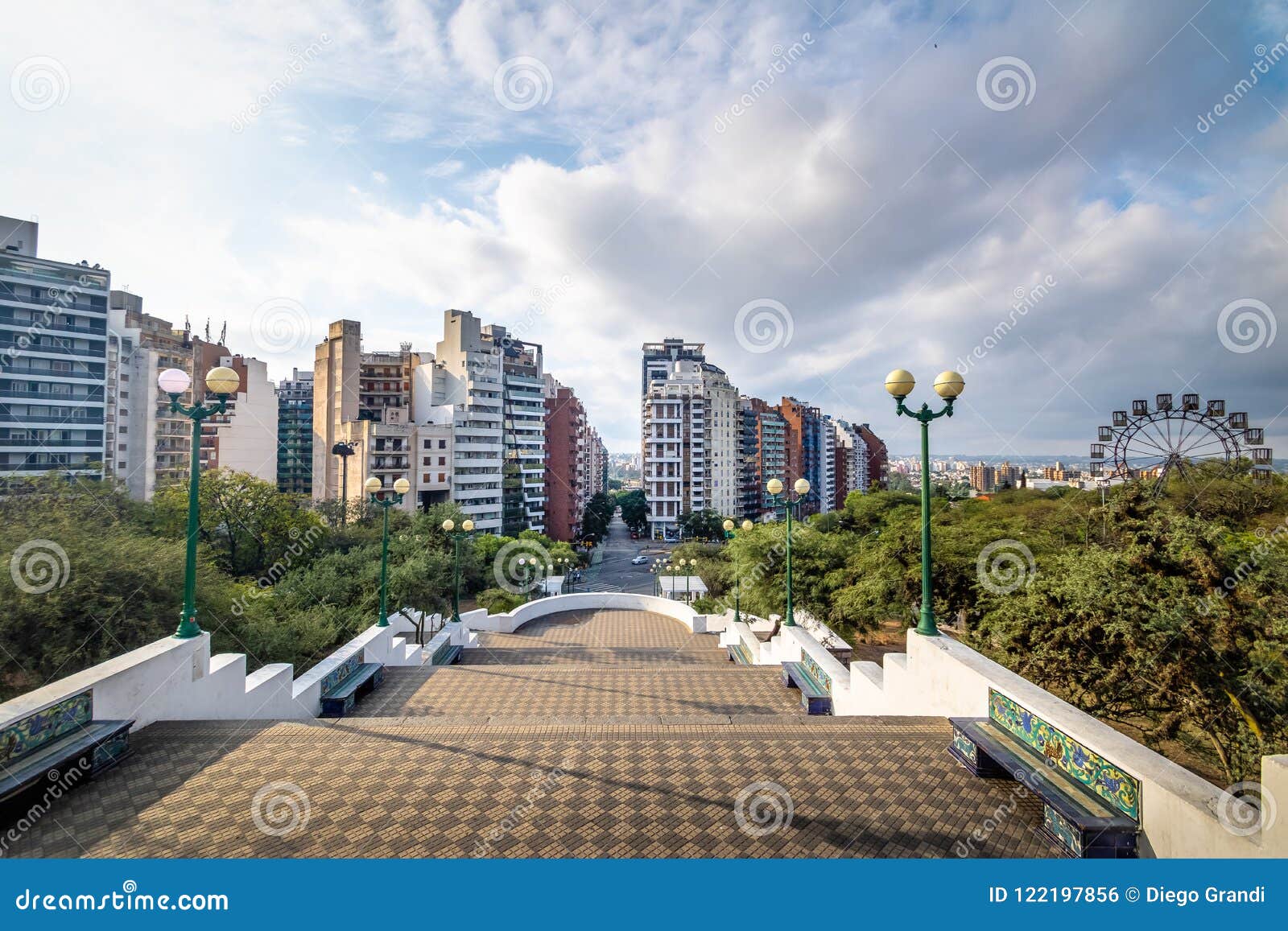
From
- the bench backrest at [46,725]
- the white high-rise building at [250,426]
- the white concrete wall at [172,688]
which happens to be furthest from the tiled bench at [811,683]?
the white high-rise building at [250,426]

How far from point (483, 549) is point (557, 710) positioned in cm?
2517

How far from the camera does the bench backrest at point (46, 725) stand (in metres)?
4.17

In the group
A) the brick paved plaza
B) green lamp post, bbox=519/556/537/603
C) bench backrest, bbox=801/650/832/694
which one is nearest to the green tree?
green lamp post, bbox=519/556/537/603

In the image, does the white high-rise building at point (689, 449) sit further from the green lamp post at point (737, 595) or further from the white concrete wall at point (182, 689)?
the white concrete wall at point (182, 689)

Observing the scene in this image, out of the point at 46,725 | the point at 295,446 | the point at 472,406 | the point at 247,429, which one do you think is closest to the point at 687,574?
the point at 472,406

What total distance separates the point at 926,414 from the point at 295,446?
81517 mm

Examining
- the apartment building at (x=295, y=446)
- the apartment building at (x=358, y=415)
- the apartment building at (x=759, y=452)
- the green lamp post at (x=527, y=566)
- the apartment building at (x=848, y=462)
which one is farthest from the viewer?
the apartment building at (x=848, y=462)

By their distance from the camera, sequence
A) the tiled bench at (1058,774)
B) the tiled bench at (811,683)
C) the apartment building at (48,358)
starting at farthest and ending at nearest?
the apartment building at (48,358) → the tiled bench at (811,683) → the tiled bench at (1058,774)

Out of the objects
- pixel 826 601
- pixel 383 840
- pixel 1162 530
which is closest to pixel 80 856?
pixel 383 840

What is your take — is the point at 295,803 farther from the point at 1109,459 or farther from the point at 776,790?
the point at 1109,459

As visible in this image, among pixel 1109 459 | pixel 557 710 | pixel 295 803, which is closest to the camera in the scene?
pixel 295 803

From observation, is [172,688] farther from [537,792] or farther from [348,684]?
[537,792]

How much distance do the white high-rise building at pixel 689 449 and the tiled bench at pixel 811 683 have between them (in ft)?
211

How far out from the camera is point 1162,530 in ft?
34.8
